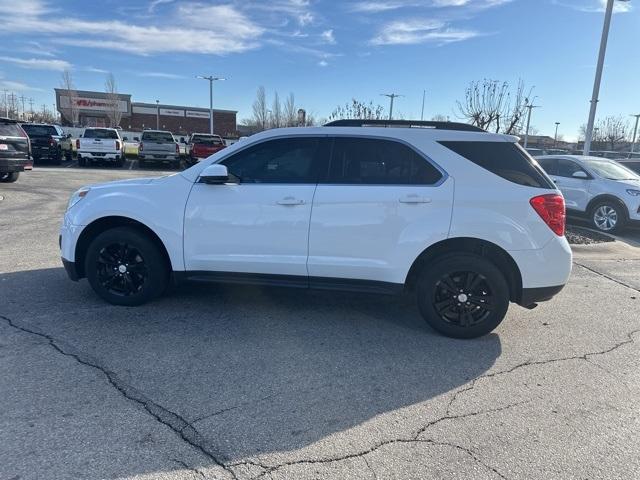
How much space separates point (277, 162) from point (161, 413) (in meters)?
2.44

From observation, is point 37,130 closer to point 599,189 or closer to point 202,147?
point 202,147

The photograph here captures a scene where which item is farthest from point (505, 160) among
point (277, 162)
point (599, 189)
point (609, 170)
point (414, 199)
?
point (609, 170)

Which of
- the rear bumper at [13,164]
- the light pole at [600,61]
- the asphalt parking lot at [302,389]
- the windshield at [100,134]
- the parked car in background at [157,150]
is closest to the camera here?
the asphalt parking lot at [302,389]

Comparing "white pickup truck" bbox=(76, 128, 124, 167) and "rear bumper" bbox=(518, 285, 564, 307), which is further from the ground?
"white pickup truck" bbox=(76, 128, 124, 167)

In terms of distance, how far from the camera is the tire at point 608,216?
10.3 m

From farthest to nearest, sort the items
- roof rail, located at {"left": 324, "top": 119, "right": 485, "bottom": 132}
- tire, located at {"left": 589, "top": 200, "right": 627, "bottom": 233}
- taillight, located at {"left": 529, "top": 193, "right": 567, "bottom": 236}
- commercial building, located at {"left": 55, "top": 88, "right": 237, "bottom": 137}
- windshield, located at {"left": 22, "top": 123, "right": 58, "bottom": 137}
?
commercial building, located at {"left": 55, "top": 88, "right": 237, "bottom": 137}, windshield, located at {"left": 22, "top": 123, "right": 58, "bottom": 137}, tire, located at {"left": 589, "top": 200, "right": 627, "bottom": 233}, roof rail, located at {"left": 324, "top": 119, "right": 485, "bottom": 132}, taillight, located at {"left": 529, "top": 193, "right": 567, "bottom": 236}

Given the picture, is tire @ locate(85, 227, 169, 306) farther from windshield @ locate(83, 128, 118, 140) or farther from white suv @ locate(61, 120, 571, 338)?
windshield @ locate(83, 128, 118, 140)

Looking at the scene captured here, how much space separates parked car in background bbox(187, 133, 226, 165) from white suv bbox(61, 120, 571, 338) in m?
20.2

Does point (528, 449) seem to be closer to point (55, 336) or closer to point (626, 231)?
point (55, 336)

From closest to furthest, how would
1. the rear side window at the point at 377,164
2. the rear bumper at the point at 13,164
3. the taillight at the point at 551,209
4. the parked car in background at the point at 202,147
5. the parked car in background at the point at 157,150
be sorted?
the taillight at the point at 551,209 < the rear side window at the point at 377,164 < the rear bumper at the point at 13,164 < the parked car in background at the point at 157,150 < the parked car in background at the point at 202,147

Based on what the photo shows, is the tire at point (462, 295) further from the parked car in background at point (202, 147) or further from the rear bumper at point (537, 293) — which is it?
the parked car in background at point (202, 147)

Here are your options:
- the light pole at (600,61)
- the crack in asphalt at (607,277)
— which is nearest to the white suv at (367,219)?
the crack in asphalt at (607,277)

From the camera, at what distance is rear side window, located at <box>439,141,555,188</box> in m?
4.21

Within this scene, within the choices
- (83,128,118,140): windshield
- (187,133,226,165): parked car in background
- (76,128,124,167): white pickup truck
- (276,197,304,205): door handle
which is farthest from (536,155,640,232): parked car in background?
(83,128,118,140): windshield
